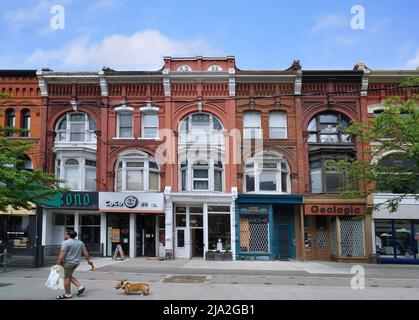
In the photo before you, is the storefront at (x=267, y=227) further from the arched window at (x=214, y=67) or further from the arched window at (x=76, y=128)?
the arched window at (x=76, y=128)

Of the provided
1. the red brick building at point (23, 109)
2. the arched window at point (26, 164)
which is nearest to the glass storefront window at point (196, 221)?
the red brick building at point (23, 109)

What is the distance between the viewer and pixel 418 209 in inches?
888

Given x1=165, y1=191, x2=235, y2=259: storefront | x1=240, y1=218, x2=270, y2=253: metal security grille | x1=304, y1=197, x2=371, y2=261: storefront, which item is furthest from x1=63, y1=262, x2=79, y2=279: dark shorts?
x1=304, y1=197, x2=371, y2=261: storefront

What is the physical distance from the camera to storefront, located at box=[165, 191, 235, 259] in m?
23.4

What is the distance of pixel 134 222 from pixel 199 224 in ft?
12.9

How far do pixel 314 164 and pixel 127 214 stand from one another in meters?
11.8

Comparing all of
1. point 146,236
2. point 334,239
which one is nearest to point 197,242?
point 146,236

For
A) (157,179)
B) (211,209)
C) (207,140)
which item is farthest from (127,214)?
(207,140)

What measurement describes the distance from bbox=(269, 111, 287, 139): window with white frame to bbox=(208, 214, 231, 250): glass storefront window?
19.1 ft

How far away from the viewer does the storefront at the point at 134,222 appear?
23406 mm

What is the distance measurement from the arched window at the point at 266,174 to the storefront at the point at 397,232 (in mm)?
5291

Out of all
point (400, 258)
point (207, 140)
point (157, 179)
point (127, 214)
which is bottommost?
point (400, 258)

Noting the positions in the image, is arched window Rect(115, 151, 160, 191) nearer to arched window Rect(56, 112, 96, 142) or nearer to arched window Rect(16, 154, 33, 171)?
arched window Rect(56, 112, 96, 142)

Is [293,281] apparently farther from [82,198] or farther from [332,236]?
[82,198]
